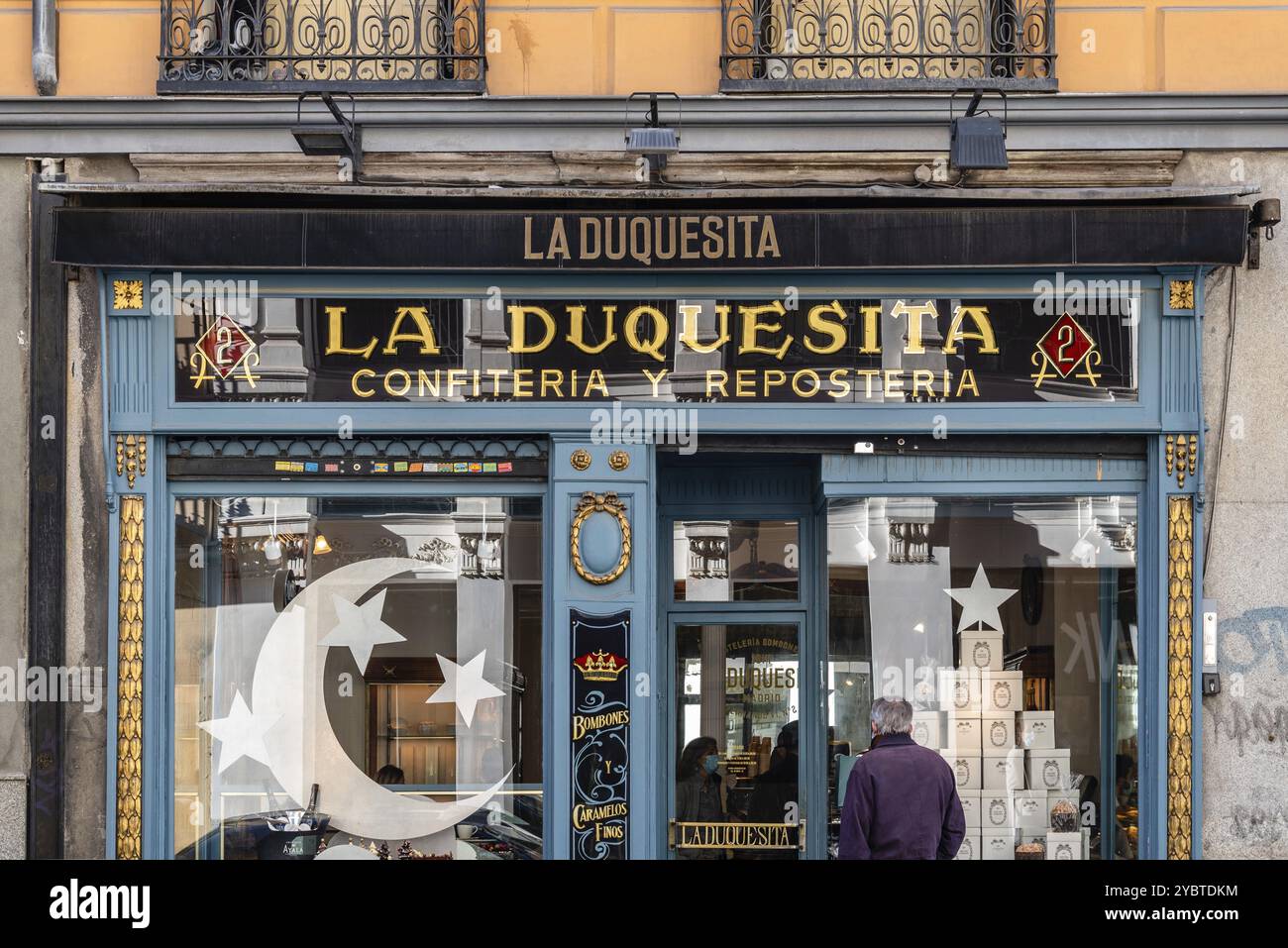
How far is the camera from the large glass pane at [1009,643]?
8.98m

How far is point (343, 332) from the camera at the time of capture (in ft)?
29.4

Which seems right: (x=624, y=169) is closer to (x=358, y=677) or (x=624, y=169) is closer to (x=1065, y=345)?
(x=1065, y=345)

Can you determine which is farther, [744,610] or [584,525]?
[744,610]

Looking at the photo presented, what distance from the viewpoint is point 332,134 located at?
8453 mm

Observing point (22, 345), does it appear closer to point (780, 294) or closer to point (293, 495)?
point (293, 495)

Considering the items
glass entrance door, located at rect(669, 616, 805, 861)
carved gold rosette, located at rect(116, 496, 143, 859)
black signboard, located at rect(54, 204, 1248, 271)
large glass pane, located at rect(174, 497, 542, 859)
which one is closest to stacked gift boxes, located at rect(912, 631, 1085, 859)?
glass entrance door, located at rect(669, 616, 805, 861)

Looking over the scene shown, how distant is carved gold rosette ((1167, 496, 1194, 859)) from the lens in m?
8.55

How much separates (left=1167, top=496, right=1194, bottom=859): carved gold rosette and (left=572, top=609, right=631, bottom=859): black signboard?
308cm

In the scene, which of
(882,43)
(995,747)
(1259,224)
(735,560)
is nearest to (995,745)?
(995,747)

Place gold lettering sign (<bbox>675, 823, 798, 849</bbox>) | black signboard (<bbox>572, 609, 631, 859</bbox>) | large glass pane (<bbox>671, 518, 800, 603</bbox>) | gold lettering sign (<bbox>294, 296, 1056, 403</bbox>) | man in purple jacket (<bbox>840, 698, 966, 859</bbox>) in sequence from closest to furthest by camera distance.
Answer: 1. man in purple jacket (<bbox>840, 698, 966, 859</bbox>)
2. black signboard (<bbox>572, 609, 631, 859</bbox>)
3. gold lettering sign (<bbox>294, 296, 1056, 403</bbox>)
4. gold lettering sign (<bbox>675, 823, 798, 849</bbox>)
5. large glass pane (<bbox>671, 518, 800, 603</bbox>)

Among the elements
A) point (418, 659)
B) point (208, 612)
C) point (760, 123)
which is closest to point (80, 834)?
point (208, 612)

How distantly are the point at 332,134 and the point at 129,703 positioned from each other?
3.43 metres

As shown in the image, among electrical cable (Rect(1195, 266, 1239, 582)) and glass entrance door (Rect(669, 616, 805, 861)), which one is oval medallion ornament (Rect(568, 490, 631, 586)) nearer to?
glass entrance door (Rect(669, 616, 805, 861))

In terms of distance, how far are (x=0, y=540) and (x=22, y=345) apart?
1.13 metres
